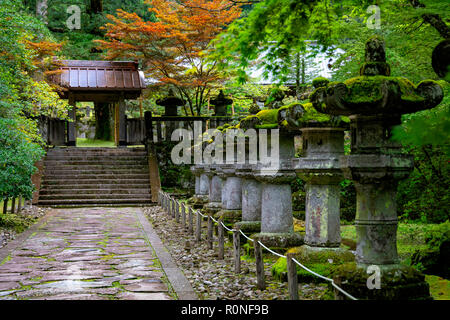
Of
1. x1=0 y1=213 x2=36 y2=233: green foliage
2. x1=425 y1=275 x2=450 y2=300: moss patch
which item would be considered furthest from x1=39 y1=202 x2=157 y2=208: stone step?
x1=425 y1=275 x2=450 y2=300: moss patch

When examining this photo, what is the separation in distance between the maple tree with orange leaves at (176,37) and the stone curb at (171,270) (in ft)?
38.1

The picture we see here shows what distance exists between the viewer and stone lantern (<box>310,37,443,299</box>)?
4.67 meters

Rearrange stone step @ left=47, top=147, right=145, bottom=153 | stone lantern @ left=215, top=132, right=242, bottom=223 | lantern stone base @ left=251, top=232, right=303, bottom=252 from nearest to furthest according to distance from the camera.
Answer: lantern stone base @ left=251, top=232, right=303, bottom=252, stone lantern @ left=215, top=132, right=242, bottom=223, stone step @ left=47, top=147, right=145, bottom=153

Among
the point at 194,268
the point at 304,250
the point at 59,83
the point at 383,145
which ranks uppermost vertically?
the point at 59,83

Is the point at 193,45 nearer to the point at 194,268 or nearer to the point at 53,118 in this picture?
the point at 53,118

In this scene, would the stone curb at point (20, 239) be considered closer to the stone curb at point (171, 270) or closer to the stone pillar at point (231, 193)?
the stone curb at point (171, 270)

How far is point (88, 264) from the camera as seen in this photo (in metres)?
8.25

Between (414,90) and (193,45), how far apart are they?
18795mm

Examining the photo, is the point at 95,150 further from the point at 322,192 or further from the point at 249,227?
the point at 322,192

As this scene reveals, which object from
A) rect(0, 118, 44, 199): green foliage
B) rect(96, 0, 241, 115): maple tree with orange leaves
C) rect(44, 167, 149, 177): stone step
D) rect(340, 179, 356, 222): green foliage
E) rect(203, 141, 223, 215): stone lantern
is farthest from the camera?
rect(96, 0, 241, 115): maple tree with orange leaves

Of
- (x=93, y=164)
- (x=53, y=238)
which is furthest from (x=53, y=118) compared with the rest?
(x=53, y=238)

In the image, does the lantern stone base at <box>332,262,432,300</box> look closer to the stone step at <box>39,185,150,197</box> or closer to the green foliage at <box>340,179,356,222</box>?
the green foliage at <box>340,179,356,222</box>

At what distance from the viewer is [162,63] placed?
23141mm

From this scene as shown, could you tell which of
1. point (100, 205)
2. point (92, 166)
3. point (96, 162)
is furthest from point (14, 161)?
point (96, 162)
